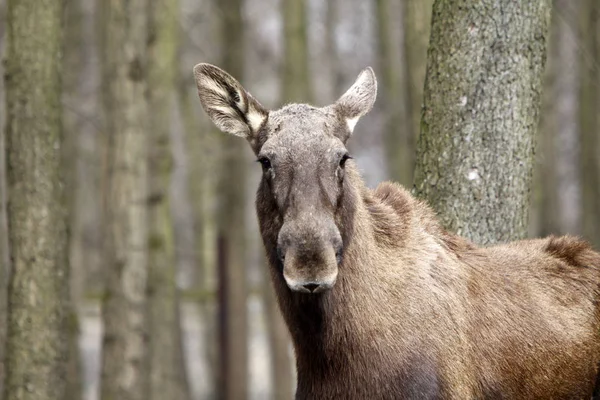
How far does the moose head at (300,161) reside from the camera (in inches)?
222

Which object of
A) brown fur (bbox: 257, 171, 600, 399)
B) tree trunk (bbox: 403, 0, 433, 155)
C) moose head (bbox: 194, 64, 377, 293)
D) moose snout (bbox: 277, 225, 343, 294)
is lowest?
brown fur (bbox: 257, 171, 600, 399)

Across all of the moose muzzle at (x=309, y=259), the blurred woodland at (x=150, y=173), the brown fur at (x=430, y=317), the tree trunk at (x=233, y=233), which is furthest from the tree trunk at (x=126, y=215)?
the moose muzzle at (x=309, y=259)

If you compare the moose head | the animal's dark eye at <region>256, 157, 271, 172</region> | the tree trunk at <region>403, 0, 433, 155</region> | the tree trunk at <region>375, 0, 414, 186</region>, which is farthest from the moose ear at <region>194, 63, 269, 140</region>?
the tree trunk at <region>375, 0, 414, 186</region>

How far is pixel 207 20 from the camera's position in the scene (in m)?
22.9

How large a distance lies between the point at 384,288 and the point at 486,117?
2.18 metres

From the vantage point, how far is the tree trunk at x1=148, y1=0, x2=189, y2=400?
1289 centimetres

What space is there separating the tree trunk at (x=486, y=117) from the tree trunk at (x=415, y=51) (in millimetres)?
3052

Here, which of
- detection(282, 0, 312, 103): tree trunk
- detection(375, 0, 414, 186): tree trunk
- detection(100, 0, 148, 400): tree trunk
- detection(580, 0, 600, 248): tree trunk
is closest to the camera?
detection(100, 0, 148, 400): tree trunk

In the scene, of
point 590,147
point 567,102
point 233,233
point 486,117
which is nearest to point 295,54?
point 233,233

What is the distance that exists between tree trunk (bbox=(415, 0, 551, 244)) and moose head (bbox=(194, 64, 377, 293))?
51.0 inches

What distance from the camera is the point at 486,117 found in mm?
7934

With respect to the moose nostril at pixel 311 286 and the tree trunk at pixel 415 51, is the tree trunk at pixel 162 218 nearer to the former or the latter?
the tree trunk at pixel 415 51

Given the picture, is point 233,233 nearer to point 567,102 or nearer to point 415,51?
point 415,51

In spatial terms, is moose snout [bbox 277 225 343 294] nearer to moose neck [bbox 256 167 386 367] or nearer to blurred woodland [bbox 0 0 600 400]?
moose neck [bbox 256 167 386 367]
